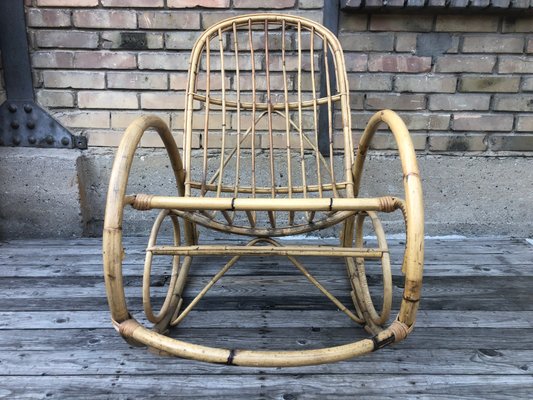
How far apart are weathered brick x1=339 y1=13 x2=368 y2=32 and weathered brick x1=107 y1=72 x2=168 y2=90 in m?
0.77

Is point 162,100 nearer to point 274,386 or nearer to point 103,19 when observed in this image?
point 103,19

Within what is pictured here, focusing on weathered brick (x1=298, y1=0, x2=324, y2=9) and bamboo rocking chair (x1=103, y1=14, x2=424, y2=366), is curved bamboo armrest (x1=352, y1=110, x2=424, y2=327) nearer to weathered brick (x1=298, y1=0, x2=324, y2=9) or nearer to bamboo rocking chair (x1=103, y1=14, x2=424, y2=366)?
bamboo rocking chair (x1=103, y1=14, x2=424, y2=366)

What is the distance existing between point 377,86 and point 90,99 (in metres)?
1.23

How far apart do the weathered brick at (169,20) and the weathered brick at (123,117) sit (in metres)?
0.36

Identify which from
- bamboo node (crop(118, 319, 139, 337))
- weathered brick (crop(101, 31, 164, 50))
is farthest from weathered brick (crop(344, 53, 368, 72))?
bamboo node (crop(118, 319, 139, 337))

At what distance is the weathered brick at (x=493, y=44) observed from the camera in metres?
1.81

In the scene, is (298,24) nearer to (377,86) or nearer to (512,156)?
(377,86)

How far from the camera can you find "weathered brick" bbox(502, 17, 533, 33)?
5.90 ft

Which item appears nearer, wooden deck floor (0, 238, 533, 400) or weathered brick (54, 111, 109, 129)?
wooden deck floor (0, 238, 533, 400)


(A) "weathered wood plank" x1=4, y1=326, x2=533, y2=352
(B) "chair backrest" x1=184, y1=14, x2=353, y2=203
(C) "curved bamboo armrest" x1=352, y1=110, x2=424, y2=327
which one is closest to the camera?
(C) "curved bamboo armrest" x1=352, y1=110, x2=424, y2=327

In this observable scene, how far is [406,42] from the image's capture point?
182 cm

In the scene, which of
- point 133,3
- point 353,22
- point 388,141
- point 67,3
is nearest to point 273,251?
point 388,141

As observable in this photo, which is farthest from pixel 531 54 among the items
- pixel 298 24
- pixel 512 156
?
pixel 298 24

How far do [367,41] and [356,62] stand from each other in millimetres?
94
